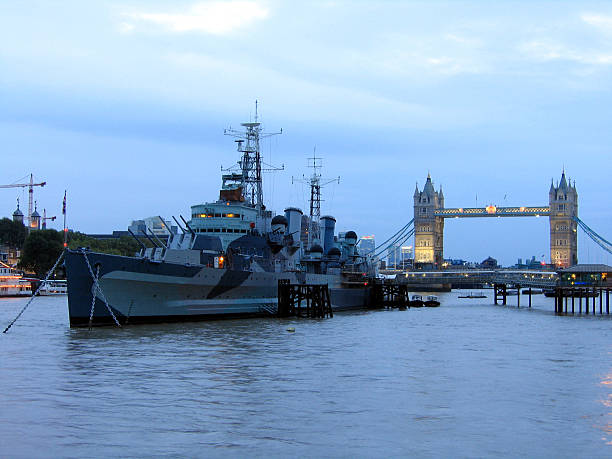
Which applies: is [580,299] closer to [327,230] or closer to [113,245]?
[327,230]

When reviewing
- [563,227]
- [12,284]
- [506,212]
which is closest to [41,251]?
[12,284]

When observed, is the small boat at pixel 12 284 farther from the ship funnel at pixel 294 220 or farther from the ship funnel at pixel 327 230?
the ship funnel at pixel 294 220

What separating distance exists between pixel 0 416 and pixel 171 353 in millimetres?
9926

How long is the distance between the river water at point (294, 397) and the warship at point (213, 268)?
6.80 feet

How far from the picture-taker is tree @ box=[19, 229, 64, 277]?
94.2 metres

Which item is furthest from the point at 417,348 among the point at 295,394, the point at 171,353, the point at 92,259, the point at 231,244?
the point at 231,244

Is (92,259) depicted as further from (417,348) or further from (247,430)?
(247,430)

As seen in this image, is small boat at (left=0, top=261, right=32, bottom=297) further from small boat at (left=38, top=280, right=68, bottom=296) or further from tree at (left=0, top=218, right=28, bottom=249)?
tree at (left=0, top=218, right=28, bottom=249)

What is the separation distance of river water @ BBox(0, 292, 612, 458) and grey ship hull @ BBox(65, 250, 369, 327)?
160 centimetres

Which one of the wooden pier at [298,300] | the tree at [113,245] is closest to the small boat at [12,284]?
the tree at [113,245]

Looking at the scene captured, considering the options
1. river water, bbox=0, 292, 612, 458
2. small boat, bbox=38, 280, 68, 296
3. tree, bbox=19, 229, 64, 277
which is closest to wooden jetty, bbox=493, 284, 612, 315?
river water, bbox=0, 292, 612, 458

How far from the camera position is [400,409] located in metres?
16.3

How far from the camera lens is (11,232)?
12069 centimetres

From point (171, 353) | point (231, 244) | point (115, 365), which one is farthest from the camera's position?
point (231, 244)
